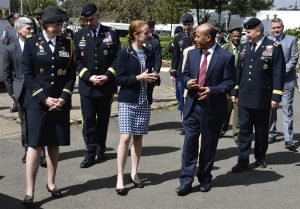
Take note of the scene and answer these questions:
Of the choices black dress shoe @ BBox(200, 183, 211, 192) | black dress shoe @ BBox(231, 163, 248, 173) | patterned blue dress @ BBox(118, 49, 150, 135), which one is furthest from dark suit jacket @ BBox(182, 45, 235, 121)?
black dress shoe @ BBox(231, 163, 248, 173)

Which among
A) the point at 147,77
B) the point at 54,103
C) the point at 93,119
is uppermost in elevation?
the point at 147,77

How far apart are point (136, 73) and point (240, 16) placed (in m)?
51.1

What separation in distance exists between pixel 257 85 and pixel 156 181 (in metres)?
1.80

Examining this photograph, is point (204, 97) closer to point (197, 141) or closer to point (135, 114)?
point (197, 141)

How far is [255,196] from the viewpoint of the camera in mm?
5516

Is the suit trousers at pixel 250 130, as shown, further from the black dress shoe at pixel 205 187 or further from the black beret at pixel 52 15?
the black beret at pixel 52 15

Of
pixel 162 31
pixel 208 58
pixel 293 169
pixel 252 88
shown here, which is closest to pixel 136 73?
pixel 208 58

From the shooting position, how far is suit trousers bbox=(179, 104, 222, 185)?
18.1 feet

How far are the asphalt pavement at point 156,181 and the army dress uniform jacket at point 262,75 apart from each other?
91 centimetres

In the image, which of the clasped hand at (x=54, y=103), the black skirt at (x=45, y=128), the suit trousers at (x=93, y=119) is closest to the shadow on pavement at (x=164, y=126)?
the suit trousers at (x=93, y=119)

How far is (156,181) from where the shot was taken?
19.7 ft

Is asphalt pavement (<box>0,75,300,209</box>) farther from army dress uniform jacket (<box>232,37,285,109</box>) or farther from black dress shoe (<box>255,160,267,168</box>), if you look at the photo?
army dress uniform jacket (<box>232,37,285,109</box>)

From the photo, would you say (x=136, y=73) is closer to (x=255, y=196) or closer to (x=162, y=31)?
(x=255, y=196)

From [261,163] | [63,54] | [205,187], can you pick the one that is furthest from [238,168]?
[63,54]
